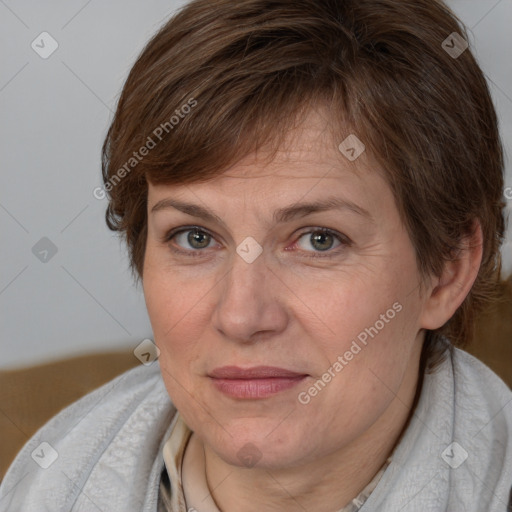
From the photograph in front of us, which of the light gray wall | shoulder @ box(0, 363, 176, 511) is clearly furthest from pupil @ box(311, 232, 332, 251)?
the light gray wall

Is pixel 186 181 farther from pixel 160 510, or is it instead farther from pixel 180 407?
pixel 160 510

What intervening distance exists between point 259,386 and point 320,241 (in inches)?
9.4

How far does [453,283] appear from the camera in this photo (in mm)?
1598

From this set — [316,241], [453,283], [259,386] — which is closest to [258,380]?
[259,386]

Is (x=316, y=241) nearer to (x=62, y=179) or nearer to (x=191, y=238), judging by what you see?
(x=191, y=238)

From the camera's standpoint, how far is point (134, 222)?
1711 mm

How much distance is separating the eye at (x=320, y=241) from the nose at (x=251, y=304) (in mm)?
75

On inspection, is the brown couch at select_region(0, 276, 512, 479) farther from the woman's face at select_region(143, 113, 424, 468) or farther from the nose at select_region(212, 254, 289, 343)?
the nose at select_region(212, 254, 289, 343)

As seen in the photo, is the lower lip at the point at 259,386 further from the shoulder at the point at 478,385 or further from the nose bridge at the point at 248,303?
→ the shoulder at the point at 478,385

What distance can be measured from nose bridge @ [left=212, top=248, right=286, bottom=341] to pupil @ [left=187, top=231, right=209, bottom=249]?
112mm

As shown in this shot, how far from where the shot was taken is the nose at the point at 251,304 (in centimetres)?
133

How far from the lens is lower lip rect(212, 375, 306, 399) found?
1396 millimetres

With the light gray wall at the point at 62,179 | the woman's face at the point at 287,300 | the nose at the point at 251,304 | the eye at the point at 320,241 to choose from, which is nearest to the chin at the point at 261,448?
the woman's face at the point at 287,300

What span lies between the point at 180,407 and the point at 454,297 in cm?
50
